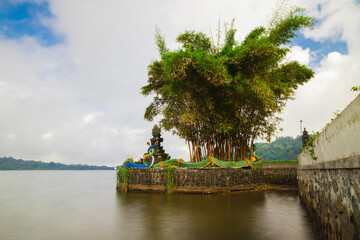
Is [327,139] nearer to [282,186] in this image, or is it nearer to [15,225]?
[15,225]

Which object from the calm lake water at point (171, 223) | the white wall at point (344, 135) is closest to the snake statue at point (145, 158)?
the calm lake water at point (171, 223)

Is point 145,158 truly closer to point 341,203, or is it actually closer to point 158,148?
point 158,148

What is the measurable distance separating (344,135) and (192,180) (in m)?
7.37

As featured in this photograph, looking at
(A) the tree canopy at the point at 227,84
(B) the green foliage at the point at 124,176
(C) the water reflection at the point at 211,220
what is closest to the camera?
(C) the water reflection at the point at 211,220

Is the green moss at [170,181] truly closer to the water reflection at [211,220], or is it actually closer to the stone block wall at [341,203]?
the water reflection at [211,220]

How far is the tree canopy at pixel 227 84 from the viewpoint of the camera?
8758mm

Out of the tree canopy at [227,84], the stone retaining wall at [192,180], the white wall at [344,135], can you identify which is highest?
the tree canopy at [227,84]

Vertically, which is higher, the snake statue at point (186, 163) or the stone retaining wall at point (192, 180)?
the snake statue at point (186, 163)

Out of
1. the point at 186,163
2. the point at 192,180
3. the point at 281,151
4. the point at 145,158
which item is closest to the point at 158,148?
the point at 145,158

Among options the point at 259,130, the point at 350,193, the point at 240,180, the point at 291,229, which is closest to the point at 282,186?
the point at 259,130

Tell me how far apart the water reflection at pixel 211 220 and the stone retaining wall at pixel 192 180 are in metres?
1.12

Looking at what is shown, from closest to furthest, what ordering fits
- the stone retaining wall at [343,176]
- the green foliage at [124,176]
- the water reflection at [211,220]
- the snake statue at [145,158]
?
1. the stone retaining wall at [343,176]
2. the water reflection at [211,220]
3. the snake statue at [145,158]
4. the green foliage at [124,176]

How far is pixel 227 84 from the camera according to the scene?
9.08 metres

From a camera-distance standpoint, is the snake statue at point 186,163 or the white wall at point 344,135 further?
the snake statue at point 186,163
